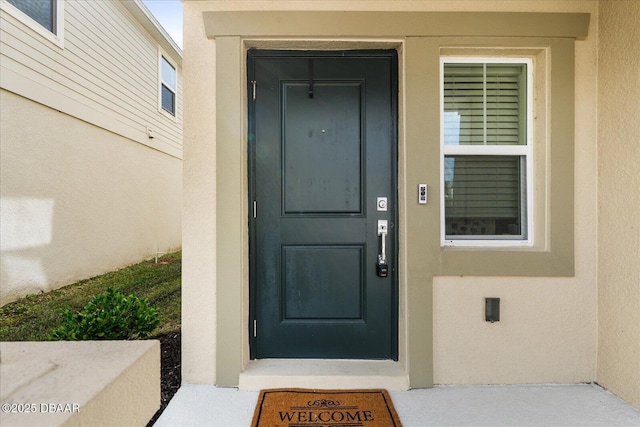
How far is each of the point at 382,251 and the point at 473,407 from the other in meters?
1.14

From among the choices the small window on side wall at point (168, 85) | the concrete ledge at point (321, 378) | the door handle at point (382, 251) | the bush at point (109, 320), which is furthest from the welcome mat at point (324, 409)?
the small window on side wall at point (168, 85)

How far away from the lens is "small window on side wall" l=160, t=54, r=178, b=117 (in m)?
7.09

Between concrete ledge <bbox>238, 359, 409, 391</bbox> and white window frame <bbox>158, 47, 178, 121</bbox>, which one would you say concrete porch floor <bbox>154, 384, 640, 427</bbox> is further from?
white window frame <bbox>158, 47, 178, 121</bbox>

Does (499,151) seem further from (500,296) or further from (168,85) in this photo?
(168,85)

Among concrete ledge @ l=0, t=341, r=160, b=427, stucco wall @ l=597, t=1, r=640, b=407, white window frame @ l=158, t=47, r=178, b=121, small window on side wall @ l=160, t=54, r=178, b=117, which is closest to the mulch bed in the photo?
concrete ledge @ l=0, t=341, r=160, b=427

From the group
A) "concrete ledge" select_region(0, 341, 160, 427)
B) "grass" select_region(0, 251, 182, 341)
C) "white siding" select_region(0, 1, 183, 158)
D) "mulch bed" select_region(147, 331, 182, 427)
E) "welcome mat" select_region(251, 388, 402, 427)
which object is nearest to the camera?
"concrete ledge" select_region(0, 341, 160, 427)

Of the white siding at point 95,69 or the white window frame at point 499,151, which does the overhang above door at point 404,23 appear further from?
the white siding at point 95,69

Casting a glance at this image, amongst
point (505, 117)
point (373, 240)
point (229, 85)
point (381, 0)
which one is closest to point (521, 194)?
point (505, 117)

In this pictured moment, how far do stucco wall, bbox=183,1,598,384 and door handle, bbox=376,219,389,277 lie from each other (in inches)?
14.5

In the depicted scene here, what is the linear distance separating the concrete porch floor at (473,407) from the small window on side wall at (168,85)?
6.72 meters

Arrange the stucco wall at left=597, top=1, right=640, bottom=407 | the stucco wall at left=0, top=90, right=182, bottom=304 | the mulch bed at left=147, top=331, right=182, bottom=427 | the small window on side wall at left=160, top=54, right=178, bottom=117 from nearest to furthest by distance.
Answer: the stucco wall at left=597, top=1, right=640, bottom=407 → the mulch bed at left=147, top=331, right=182, bottom=427 → the stucco wall at left=0, top=90, right=182, bottom=304 → the small window on side wall at left=160, top=54, right=178, bottom=117

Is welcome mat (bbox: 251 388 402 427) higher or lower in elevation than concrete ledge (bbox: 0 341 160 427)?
lower

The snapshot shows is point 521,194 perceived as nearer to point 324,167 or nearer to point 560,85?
point 560,85

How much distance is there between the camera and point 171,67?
7.58 meters
